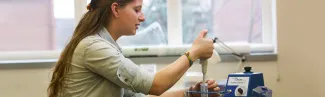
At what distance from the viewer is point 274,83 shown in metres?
2.02

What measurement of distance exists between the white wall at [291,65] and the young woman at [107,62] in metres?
0.89

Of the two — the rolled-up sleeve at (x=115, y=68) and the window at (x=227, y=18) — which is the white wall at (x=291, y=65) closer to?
the window at (x=227, y=18)

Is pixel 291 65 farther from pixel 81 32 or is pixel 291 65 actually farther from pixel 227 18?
pixel 81 32

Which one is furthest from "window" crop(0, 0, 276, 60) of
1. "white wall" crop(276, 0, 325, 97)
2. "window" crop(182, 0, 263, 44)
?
"white wall" crop(276, 0, 325, 97)

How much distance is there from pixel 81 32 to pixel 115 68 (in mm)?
195

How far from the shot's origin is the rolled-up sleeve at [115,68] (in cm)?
109

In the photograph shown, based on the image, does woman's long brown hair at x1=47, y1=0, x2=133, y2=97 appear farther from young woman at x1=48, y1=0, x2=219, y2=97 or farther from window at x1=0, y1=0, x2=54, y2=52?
window at x1=0, y1=0, x2=54, y2=52

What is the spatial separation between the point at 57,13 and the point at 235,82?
115 centimetres

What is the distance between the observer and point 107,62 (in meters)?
1.09

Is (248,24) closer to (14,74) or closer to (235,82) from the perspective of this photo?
(235,82)

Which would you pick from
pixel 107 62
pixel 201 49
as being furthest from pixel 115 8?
pixel 201 49

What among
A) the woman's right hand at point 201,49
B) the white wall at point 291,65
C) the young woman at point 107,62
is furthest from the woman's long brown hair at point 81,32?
the white wall at point 291,65

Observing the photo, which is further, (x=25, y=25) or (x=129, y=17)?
(x=25, y=25)

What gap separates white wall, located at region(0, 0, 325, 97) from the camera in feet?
6.41
